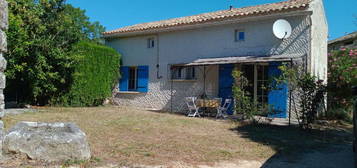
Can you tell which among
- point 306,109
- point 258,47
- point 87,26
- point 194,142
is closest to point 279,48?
point 258,47

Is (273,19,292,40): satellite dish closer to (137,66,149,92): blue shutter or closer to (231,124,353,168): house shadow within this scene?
(231,124,353,168): house shadow

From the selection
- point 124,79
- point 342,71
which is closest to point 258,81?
point 342,71

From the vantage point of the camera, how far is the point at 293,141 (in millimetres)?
6473

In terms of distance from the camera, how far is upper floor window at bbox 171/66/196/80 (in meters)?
12.8

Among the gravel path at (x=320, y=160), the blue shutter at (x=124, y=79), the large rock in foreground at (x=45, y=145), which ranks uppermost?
the blue shutter at (x=124, y=79)

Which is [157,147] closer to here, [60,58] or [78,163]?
[78,163]

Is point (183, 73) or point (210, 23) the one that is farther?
point (183, 73)

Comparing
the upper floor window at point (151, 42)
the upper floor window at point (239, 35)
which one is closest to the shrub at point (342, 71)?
the upper floor window at point (239, 35)

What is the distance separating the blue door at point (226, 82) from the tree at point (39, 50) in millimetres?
6446

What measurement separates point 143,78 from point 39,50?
16.0ft

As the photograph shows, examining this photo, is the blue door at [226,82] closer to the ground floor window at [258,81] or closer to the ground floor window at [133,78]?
the ground floor window at [258,81]

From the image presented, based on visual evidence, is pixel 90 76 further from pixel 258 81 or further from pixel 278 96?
pixel 278 96

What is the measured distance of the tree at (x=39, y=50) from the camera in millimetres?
11023

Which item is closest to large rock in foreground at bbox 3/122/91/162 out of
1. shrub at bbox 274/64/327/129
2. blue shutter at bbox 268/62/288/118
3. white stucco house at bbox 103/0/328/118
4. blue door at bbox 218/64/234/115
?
shrub at bbox 274/64/327/129
